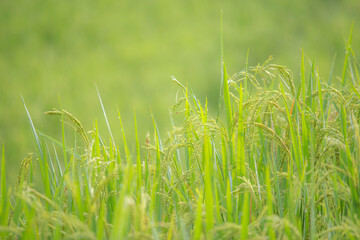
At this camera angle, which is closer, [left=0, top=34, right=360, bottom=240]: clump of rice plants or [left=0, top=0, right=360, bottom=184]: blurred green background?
[left=0, top=34, right=360, bottom=240]: clump of rice plants

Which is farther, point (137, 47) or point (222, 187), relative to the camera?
point (137, 47)

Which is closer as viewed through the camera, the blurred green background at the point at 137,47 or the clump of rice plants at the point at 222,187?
the clump of rice plants at the point at 222,187

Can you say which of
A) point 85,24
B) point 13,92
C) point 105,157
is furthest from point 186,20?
point 105,157

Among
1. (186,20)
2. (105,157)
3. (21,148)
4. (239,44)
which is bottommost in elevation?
(21,148)

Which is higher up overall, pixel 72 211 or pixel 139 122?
pixel 72 211

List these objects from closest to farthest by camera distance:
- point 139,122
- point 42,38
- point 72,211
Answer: point 72,211, point 139,122, point 42,38

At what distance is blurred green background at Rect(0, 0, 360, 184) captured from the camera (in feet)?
14.6

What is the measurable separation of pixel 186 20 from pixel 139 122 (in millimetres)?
2264

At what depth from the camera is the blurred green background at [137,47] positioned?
4449mm

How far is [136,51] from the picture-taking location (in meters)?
5.32

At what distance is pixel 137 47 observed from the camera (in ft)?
17.7

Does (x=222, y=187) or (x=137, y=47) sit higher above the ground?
(x=137, y=47)

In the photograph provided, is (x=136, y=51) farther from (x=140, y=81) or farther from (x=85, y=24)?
(x=85, y=24)

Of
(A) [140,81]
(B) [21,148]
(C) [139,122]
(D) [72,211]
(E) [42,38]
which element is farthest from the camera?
(E) [42,38]
